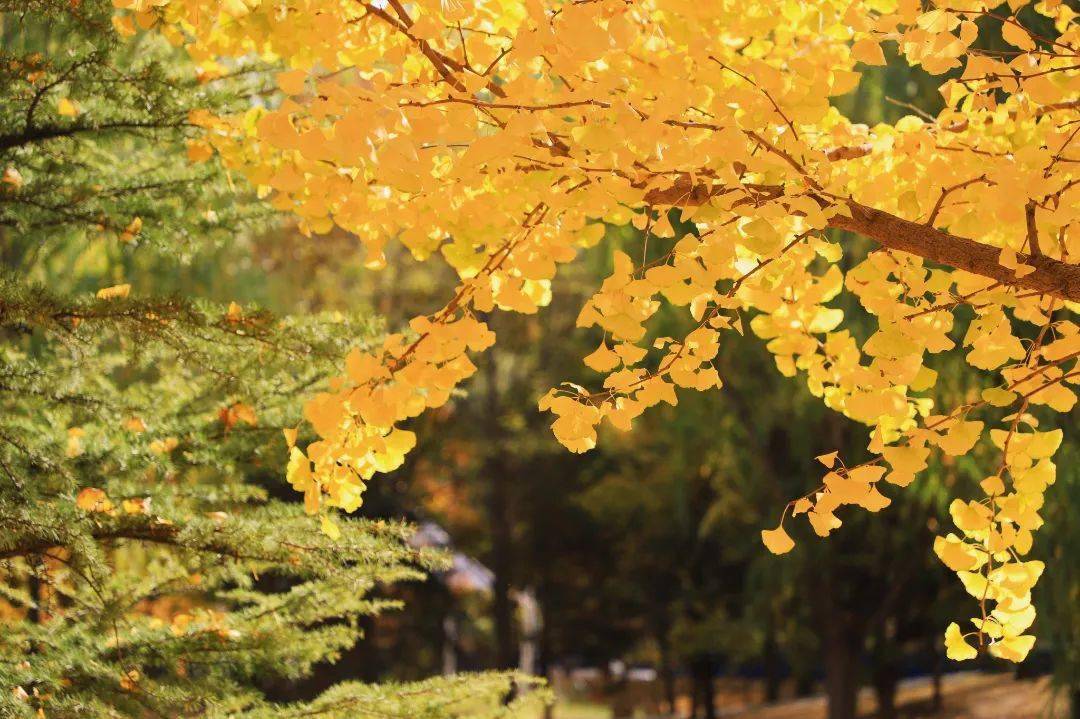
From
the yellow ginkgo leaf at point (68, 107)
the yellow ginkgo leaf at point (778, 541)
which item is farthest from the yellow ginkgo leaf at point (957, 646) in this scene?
the yellow ginkgo leaf at point (68, 107)

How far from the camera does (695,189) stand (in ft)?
6.84

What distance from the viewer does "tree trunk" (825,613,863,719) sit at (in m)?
9.17

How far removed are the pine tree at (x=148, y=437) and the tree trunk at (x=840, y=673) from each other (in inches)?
254

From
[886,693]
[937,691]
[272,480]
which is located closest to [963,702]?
[937,691]

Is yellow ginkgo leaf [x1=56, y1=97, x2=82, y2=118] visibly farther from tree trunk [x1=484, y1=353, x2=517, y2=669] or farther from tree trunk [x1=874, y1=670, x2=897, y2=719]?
tree trunk [x1=484, y1=353, x2=517, y2=669]

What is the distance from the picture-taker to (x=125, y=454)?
8.84ft

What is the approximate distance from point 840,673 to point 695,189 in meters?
8.03

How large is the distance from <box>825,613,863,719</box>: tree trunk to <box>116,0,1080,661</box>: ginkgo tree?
23.4ft

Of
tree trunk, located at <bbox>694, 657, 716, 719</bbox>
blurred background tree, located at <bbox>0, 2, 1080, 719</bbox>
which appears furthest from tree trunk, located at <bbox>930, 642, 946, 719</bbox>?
tree trunk, located at <bbox>694, 657, 716, 719</bbox>

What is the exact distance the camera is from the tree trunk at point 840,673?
9172mm

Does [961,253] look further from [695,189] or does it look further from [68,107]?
[68,107]

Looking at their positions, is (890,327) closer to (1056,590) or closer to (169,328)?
(169,328)

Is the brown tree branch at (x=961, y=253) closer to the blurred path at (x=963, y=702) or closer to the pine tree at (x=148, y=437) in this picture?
the pine tree at (x=148, y=437)

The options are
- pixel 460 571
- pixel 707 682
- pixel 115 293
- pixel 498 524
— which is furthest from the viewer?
pixel 460 571
